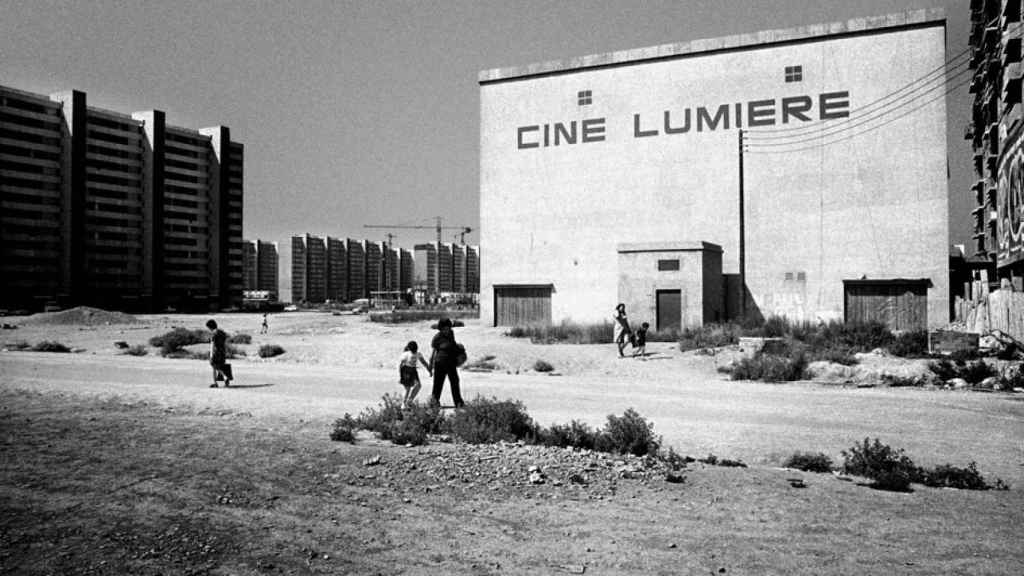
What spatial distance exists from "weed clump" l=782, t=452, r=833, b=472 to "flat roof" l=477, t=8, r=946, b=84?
27922 mm

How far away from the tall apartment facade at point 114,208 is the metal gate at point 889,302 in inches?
2960

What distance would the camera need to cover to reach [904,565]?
18.2ft

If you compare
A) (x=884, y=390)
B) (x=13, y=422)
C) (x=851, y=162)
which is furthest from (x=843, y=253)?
(x=13, y=422)

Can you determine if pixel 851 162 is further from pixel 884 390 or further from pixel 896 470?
pixel 896 470

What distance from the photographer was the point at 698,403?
14.1m

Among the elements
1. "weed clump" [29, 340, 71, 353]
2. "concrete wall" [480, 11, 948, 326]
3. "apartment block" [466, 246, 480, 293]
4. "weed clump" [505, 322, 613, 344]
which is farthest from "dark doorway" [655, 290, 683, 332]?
"apartment block" [466, 246, 480, 293]

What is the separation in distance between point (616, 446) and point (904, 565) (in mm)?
4082

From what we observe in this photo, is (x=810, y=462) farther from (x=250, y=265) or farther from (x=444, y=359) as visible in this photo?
(x=250, y=265)

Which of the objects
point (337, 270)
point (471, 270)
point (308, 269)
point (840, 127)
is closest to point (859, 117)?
point (840, 127)

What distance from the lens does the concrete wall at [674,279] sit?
2919cm

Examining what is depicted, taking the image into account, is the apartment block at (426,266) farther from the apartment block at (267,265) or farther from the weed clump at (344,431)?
the weed clump at (344,431)

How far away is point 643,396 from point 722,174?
20544 millimetres

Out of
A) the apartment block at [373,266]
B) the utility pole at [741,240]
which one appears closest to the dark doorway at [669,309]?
the utility pole at [741,240]

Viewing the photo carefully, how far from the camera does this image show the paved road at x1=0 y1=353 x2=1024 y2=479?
33.1 ft
